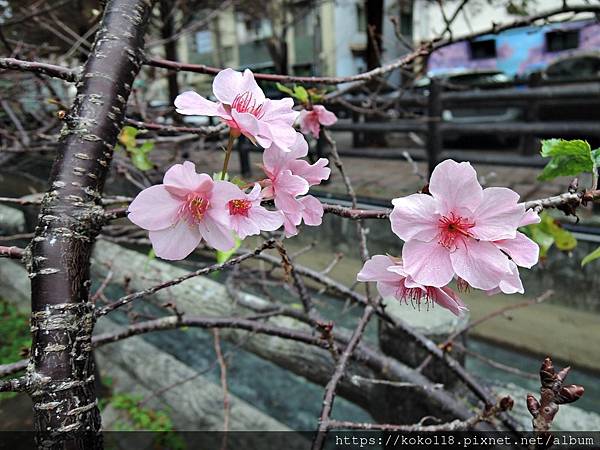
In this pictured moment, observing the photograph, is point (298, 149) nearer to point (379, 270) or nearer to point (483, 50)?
point (379, 270)

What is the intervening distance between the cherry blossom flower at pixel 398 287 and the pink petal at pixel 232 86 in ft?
0.91

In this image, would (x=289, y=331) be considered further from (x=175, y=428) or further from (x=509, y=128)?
(x=509, y=128)

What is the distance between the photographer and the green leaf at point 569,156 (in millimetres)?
766

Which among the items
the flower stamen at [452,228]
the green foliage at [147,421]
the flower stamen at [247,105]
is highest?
the flower stamen at [247,105]

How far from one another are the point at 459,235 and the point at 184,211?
341 millimetres

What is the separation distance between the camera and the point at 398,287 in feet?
2.19

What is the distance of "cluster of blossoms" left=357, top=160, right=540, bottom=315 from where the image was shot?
545 mm

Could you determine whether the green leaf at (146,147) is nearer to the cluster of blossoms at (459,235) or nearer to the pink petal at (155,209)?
the pink petal at (155,209)

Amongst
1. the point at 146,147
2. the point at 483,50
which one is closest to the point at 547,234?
the point at 146,147

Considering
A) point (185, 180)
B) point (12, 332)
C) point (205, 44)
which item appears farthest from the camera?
point (205, 44)

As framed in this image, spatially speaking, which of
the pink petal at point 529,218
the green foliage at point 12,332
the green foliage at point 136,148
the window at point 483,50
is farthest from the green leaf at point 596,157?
the window at point 483,50

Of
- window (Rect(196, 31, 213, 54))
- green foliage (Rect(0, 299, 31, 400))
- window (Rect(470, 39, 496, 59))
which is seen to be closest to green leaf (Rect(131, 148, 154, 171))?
green foliage (Rect(0, 299, 31, 400))

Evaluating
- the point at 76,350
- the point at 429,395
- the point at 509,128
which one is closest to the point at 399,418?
the point at 429,395

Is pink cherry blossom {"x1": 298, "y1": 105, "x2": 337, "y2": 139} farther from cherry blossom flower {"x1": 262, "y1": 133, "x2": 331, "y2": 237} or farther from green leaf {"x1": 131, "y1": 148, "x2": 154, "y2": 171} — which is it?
green leaf {"x1": 131, "y1": 148, "x2": 154, "y2": 171}
